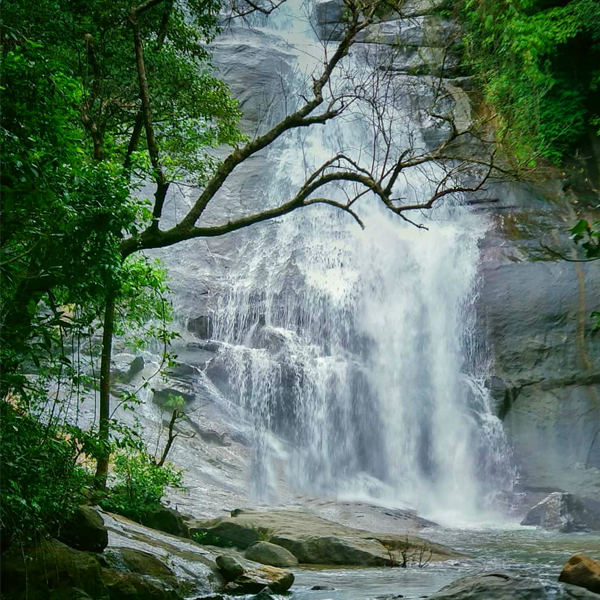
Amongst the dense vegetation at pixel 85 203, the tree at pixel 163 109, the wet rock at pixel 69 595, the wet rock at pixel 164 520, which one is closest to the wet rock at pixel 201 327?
the dense vegetation at pixel 85 203

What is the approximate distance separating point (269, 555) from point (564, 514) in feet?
25.5

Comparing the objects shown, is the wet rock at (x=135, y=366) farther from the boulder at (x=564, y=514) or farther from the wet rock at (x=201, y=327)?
the boulder at (x=564, y=514)

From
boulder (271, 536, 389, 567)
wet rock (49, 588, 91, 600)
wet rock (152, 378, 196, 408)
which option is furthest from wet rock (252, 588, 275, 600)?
wet rock (152, 378, 196, 408)

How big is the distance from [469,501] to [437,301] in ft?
19.6

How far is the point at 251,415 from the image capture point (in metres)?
18.8

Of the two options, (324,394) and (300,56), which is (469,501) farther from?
(300,56)

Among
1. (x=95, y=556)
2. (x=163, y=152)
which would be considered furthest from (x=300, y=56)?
(x=95, y=556)

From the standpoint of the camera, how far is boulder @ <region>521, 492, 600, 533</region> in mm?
14773

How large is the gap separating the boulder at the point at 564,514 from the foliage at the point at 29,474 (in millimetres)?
12156

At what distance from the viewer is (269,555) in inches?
392

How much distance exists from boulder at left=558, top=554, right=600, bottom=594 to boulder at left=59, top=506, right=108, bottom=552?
4210 millimetres

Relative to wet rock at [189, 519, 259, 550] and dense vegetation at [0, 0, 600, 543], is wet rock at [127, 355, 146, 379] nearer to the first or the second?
dense vegetation at [0, 0, 600, 543]

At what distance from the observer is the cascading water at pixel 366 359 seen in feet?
60.1

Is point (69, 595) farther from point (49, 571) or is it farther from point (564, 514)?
point (564, 514)
